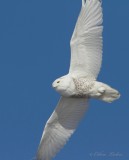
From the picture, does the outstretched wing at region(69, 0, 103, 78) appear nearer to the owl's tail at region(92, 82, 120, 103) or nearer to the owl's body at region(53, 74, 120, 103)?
the owl's body at region(53, 74, 120, 103)

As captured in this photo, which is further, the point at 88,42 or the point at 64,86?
the point at 88,42

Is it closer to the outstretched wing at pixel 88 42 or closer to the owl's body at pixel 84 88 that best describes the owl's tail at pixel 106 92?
the owl's body at pixel 84 88

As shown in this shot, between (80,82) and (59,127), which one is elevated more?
(80,82)

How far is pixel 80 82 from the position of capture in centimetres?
1950

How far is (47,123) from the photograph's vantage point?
20719 millimetres

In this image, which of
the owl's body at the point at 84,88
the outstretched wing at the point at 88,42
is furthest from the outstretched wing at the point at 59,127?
the outstretched wing at the point at 88,42

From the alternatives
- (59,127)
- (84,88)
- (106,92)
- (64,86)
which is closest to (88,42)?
(84,88)

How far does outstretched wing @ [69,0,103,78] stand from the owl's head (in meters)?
0.48

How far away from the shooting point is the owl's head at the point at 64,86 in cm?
1927

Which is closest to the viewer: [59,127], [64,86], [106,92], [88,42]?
[106,92]

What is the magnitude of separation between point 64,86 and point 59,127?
6.60 ft

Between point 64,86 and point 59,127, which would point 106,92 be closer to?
point 64,86

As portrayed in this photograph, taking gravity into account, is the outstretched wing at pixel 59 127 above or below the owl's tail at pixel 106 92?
below

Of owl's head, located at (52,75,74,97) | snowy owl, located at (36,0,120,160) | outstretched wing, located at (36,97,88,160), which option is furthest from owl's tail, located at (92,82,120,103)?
outstretched wing, located at (36,97,88,160)
